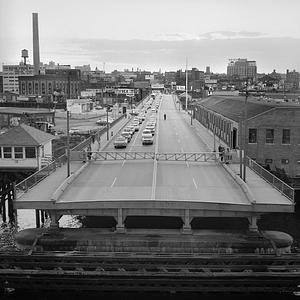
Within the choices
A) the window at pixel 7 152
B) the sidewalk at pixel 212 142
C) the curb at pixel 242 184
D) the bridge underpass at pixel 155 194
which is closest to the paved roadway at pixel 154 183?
the bridge underpass at pixel 155 194

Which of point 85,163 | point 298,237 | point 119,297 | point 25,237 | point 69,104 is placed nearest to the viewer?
point 119,297

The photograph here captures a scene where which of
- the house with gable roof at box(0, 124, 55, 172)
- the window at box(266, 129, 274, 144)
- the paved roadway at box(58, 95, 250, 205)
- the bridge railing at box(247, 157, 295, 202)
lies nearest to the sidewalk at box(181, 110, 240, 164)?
the bridge railing at box(247, 157, 295, 202)

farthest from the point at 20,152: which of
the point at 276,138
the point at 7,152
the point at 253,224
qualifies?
the point at 276,138

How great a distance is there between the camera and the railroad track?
23.2m

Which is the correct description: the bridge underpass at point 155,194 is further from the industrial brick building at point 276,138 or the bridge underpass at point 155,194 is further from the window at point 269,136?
the window at point 269,136

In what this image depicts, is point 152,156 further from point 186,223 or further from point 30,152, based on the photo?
point 186,223

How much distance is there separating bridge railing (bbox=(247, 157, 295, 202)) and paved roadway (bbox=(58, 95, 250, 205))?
7.37 feet

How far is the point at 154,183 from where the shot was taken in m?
31.0

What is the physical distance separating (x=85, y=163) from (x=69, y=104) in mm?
83103

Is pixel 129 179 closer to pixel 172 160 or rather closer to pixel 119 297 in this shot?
pixel 172 160

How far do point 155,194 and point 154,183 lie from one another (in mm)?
2828

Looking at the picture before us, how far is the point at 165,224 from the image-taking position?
3362 cm

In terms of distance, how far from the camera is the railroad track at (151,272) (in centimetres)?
2317

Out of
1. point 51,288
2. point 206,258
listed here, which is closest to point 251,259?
point 206,258
